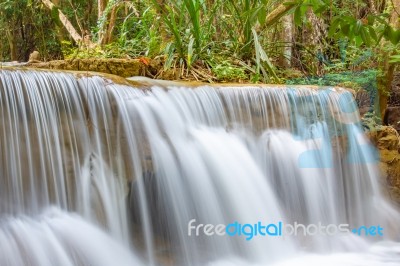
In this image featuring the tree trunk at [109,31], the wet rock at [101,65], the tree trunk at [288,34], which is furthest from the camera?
the tree trunk at [288,34]

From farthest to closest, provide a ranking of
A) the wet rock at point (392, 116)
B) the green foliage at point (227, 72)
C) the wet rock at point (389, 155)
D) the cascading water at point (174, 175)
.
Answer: the wet rock at point (392, 116) → the green foliage at point (227, 72) → the wet rock at point (389, 155) → the cascading water at point (174, 175)

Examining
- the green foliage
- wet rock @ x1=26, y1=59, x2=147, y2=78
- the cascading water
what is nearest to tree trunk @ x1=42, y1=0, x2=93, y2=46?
wet rock @ x1=26, y1=59, x2=147, y2=78

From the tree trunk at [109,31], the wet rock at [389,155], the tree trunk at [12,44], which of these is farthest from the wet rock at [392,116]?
the tree trunk at [12,44]

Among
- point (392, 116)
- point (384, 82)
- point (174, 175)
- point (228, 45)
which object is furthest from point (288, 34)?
point (174, 175)

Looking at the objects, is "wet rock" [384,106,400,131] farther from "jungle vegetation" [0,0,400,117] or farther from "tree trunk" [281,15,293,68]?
"tree trunk" [281,15,293,68]

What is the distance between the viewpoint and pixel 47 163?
122 inches

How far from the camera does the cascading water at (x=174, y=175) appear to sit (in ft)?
9.74

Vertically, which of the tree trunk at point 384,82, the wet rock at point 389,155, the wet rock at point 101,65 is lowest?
the wet rock at point 389,155

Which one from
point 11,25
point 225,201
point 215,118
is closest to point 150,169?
point 225,201

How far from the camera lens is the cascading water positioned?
297cm

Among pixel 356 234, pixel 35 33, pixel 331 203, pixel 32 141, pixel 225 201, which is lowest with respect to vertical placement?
pixel 356 234

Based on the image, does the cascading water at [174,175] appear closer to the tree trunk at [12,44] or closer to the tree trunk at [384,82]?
the tree trunk at [384,82]

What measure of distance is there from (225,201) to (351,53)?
15.4ft

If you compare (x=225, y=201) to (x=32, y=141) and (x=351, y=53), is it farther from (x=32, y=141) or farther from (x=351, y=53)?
(x=351, y=53)
